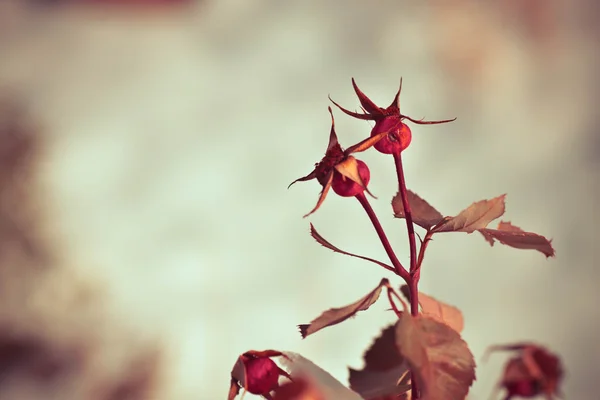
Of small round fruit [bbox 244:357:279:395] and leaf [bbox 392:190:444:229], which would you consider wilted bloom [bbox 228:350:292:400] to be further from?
leaf [bbox 392:190:444:229]

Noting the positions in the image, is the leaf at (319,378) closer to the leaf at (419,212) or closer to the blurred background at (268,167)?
the leaf at (419,212)

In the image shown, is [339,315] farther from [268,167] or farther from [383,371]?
[268,167]

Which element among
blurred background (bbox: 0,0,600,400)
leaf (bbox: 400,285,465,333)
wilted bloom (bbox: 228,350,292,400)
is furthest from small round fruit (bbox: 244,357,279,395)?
blurred background (bbox: 0,0,600,400)

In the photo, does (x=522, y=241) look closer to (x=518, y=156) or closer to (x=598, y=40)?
(x=518, y=156)

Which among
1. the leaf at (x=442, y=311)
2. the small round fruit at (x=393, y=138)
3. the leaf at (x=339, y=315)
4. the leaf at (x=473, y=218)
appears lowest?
the leaf at (x=339, y=315)

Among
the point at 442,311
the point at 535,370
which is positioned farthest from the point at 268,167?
the point at 535,370

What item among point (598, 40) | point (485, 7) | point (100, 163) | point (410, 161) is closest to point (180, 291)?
Answer: point (100, 163)

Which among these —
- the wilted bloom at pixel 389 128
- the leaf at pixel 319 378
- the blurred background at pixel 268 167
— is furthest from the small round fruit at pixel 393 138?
the blurred background at pixel 268 167
